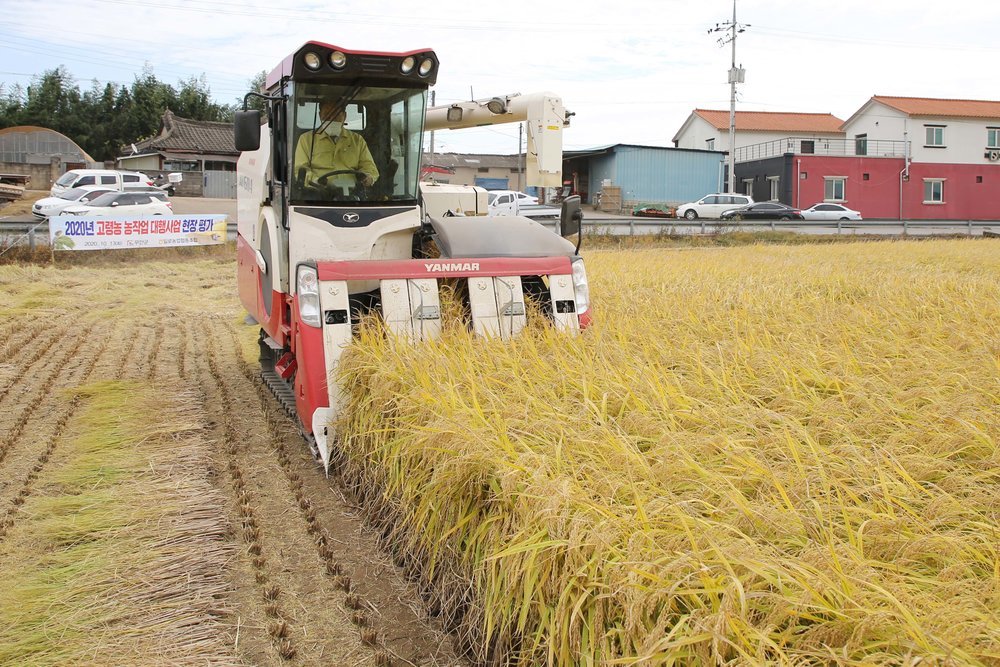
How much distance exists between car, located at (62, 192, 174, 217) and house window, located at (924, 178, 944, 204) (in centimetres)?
3400

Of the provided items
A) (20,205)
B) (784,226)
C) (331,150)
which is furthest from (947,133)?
(331,150)

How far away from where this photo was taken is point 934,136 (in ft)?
140

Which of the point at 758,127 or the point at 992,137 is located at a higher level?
the point at 758,127

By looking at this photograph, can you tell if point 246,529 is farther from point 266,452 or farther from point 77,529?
point 266,452

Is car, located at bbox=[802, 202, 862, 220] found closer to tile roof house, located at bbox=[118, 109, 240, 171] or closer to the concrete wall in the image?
tile roof house, located at bbox=[118, 109, 240, 171]

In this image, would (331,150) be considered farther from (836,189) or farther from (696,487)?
(836,189)

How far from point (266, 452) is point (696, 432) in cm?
308

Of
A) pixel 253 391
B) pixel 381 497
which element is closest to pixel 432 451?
pixel 381 497

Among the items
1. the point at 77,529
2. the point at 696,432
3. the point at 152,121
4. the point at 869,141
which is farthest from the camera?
the point at 152,121

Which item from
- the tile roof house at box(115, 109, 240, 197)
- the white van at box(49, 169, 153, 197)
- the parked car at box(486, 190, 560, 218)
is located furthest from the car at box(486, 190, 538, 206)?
the tile roof house at box(115, 109, 240, 197)

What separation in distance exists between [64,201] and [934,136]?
3822cm

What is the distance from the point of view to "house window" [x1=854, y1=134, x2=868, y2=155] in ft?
144

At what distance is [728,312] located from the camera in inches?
264

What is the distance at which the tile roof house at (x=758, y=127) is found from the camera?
1907 inches
